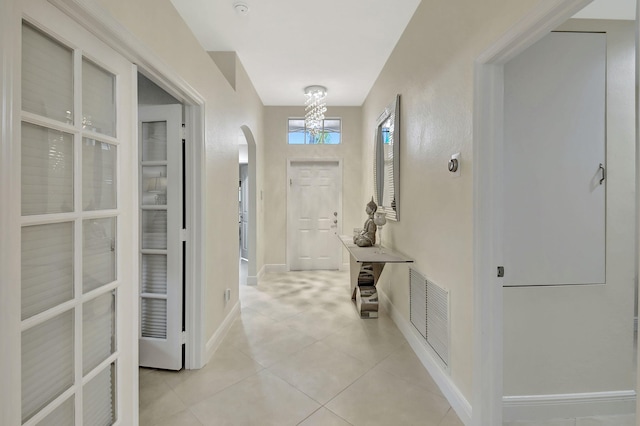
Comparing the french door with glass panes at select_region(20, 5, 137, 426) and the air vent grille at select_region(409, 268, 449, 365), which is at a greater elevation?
the french door with glass panes at select_region(20, 5, 137, 426)

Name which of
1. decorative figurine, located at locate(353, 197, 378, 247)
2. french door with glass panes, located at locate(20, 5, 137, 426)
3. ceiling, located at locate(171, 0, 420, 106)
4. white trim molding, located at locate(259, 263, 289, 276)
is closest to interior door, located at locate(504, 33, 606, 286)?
ceiling, located at locate(171, 0, 420, 106)

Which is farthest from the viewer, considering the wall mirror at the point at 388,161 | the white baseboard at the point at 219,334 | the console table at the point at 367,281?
the console table at the point at 367,281

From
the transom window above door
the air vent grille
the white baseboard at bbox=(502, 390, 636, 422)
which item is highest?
the transom window above door

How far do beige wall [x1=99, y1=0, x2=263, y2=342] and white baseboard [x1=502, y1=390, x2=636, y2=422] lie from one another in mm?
2127

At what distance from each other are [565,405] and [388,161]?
244cm

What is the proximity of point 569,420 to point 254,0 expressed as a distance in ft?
11.7

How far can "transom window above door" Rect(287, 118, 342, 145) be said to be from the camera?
5.39 metres

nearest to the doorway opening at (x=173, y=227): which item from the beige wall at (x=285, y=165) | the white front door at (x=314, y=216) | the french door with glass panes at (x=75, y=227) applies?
the french door with glass panes at (x=75, y=227)

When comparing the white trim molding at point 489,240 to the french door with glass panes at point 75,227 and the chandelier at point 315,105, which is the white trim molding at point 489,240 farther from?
the chandelier at point 315,105

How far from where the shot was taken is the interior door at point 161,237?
7.34ft

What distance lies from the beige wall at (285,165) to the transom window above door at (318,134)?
7cm

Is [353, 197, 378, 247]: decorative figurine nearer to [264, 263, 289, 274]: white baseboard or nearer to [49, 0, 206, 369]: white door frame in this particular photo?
[49, 0, 206, 369]: white door frame

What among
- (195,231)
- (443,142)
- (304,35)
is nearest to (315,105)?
(304,35)

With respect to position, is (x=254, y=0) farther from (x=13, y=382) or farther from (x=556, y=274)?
(x=556, y=274)
